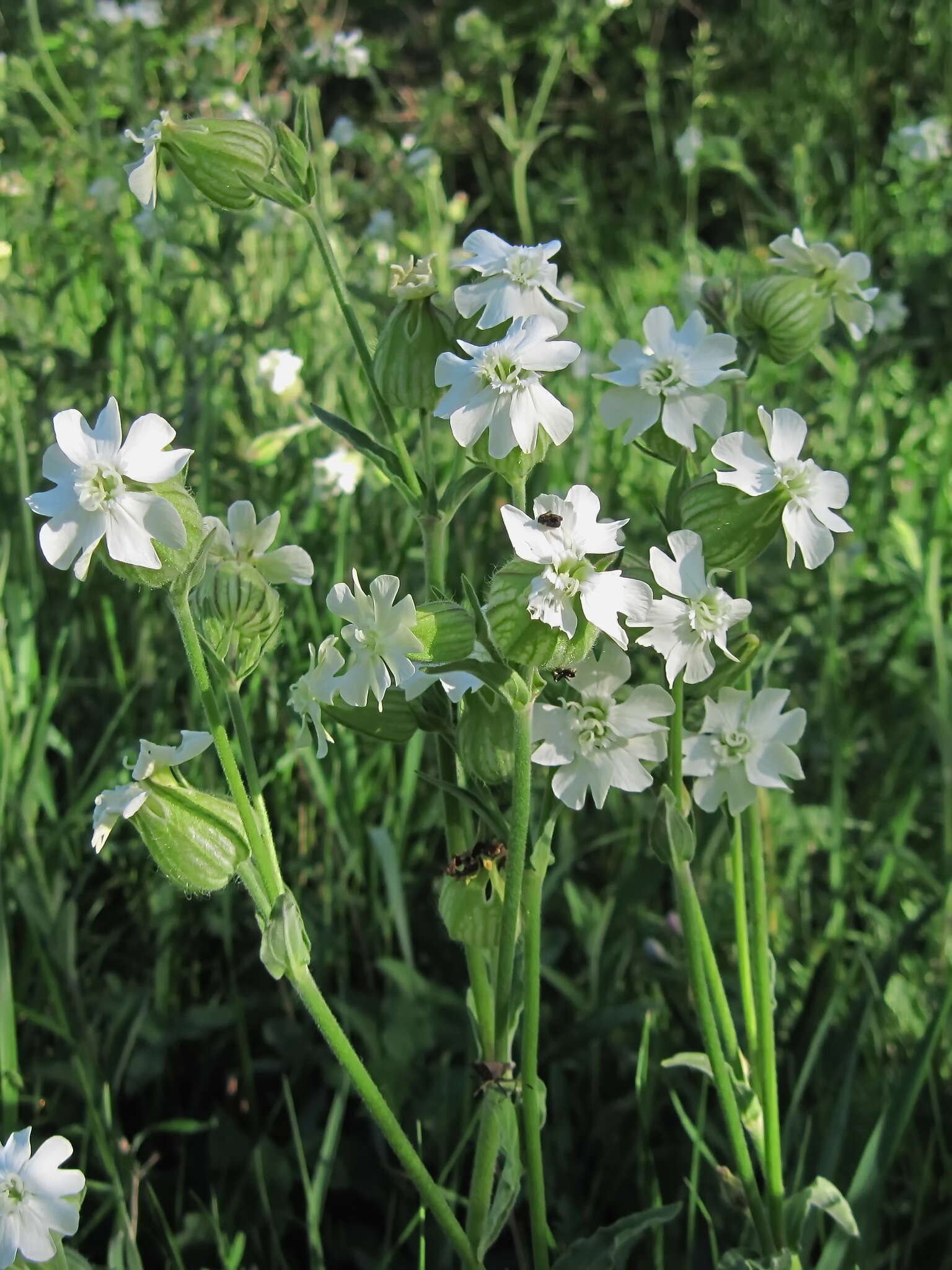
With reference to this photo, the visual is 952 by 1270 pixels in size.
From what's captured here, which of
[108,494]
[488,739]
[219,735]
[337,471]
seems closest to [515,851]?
[488,739]

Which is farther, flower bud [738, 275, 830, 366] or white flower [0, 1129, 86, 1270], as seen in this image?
flower bud [738, 275, 830, 366]

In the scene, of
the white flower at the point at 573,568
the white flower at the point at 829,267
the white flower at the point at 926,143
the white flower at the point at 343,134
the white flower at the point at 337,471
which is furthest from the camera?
the white flower at the point at 343,134

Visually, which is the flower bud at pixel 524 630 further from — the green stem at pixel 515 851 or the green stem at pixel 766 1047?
the green stem at pixel 766 1047

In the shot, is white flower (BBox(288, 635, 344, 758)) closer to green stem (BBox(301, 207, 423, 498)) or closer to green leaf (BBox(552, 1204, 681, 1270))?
green stem (BBox(301, 207, 423, 498))

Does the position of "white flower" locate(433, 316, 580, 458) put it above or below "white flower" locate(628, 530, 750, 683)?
above

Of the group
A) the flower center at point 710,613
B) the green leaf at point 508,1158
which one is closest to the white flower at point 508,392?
the flower center at point 710,613

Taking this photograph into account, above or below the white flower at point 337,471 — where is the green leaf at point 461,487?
above

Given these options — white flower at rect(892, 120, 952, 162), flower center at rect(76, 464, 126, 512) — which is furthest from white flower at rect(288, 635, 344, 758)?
white flower at rect(892, 120, 952, 162)

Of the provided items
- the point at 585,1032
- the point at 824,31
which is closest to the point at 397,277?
the point at 585,1032
